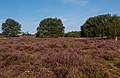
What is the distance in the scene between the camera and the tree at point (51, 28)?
91250 mm

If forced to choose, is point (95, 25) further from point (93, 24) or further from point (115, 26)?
point (115, 26)

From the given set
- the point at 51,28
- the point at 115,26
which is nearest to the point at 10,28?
the point at 51,28

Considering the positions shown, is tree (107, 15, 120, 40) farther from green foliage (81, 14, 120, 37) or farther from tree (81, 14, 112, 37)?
tree (81, 14, 112, 37)

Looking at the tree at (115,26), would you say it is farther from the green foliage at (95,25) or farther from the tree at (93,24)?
the tree at (93,24)

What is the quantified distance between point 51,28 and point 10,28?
17.3 metres

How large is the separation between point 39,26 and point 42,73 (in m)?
87.7

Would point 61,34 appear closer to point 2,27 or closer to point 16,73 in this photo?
point 2,27

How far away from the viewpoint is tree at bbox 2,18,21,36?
3942 inches

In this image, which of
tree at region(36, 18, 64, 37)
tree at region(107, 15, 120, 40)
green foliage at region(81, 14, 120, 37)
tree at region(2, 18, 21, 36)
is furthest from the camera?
tree at region(2, 18, 21, 36)

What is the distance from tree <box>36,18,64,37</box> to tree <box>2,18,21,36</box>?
10.8 m

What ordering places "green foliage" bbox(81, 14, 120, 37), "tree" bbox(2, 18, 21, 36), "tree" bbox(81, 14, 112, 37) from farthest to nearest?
"tree" bbox(2, 18, 21, 36), "tree" bbox(81, 14, 112, 37), "green foliage" bbox(81, 14, 120, 37)

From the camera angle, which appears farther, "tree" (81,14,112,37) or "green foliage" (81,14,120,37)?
"tree" (81,14,112,37)

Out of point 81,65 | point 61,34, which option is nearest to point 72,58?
point 81,65

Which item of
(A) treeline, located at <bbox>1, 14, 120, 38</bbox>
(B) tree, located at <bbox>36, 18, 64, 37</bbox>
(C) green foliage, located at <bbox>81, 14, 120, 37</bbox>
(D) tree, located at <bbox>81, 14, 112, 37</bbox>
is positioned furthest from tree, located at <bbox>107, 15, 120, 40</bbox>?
(B) tree, located at <bbox>36, 18, 64, 37</bbox>
